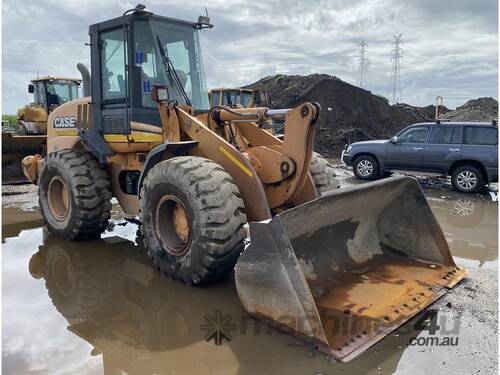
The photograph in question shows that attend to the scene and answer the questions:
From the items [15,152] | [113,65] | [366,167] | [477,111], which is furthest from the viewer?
[477,111]

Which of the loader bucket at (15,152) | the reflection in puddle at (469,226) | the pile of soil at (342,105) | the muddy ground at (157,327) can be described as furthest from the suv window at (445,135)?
the pile of soil at (342,105)

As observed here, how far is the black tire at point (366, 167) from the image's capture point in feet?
42.0

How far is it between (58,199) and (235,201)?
3.67 m

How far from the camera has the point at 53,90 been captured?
17.8 m

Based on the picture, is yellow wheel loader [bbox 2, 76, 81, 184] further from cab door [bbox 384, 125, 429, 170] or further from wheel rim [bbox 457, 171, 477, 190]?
wheel rim [bbox 457, 171, 477, 190]

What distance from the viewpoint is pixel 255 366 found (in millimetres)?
3477

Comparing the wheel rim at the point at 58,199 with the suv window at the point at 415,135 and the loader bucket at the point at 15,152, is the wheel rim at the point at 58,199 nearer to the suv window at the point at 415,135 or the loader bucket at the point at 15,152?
the loader bucket at the point at 15,152

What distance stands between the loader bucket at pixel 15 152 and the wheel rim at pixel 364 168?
8323 millimetres

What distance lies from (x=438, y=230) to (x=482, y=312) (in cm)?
101

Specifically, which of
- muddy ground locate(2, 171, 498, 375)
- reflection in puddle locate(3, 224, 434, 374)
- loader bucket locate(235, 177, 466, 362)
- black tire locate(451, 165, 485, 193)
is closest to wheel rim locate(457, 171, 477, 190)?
black tire locate(451, 165, 485, 193)

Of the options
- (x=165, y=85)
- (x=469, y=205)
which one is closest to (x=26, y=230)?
(x=165, y=85)

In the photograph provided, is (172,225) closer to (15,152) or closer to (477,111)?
(15,152)

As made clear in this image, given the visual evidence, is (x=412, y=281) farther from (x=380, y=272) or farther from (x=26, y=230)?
(x=26, y=230)

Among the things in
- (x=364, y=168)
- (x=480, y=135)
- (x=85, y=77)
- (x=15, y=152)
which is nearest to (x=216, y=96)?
(x=364, y=168)
